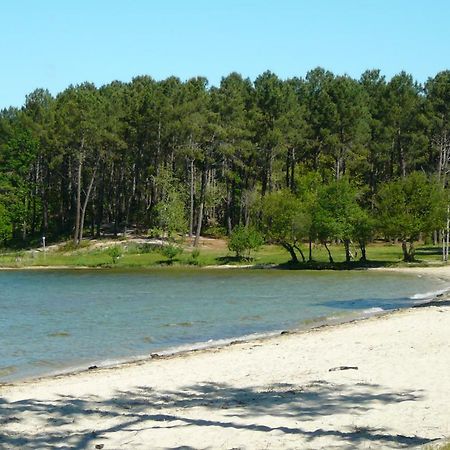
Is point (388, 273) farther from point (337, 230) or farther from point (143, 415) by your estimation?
point (143, 415)

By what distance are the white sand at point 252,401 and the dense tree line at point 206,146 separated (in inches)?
1600

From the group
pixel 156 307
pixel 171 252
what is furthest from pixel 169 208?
pixel 156 307

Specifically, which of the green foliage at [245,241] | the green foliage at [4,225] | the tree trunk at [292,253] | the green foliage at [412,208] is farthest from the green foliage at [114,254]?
the green foliage at [412,208]

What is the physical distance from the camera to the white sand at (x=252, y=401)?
9.96 metres

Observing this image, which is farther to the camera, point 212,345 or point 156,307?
point 156,307

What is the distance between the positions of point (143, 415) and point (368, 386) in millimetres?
4252

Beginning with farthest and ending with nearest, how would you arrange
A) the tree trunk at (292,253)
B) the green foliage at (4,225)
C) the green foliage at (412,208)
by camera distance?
the green foliage at (4,225) < the tree trunk at (292,253) < the green foliage at (412,208)

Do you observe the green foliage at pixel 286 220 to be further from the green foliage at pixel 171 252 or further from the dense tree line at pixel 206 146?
the green foliage at pixel 171 252

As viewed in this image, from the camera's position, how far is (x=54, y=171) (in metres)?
79.4

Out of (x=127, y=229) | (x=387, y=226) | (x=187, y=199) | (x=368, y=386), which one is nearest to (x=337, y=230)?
(x=387, y=226)

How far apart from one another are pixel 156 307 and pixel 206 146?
3848 centimetres

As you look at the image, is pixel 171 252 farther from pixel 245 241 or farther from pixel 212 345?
pixel 212 345

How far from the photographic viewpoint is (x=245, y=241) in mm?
57562

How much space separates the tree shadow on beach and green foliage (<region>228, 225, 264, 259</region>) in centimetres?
4337
